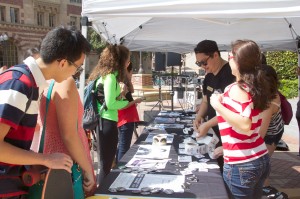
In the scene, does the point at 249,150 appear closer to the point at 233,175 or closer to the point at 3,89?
the point at 233,175

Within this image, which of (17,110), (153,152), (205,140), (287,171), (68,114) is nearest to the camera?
(17,110)

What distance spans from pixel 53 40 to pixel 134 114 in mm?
2300

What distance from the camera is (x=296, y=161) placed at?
4.90 m

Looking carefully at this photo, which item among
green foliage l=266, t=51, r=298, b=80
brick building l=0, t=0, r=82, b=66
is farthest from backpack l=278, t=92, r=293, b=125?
brick building l=0, t=0, r=82, b=66

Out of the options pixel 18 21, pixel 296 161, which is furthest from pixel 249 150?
pixel 18 21

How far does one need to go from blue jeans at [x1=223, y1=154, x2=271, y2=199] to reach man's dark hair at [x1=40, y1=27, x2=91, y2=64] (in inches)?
45.7

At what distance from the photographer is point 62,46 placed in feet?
4.52

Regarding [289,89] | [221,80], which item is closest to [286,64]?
[289,89]

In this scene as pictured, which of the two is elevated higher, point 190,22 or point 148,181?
point 190,22

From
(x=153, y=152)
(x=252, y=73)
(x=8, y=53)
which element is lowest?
(x=153, y=152)

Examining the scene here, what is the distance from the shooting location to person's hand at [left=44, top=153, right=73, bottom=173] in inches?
53.8

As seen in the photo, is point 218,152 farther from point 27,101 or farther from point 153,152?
point 27,101

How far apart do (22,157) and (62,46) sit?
1.68 feet

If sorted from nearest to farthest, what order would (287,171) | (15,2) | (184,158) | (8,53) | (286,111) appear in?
(184,158)
(286,111)
(287,171)
(8,53)
(15,2)
